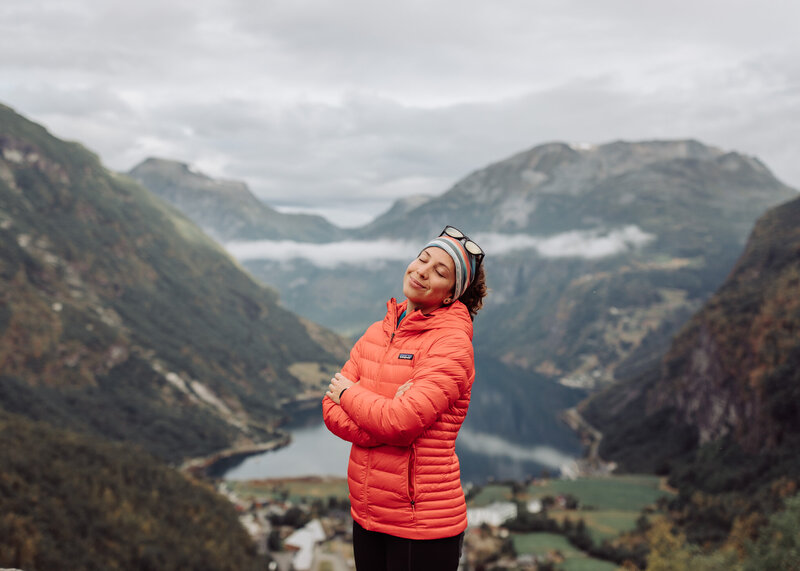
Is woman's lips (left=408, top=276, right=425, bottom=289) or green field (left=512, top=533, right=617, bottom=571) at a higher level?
woman's lips (left=408, top=276, right=425, bottom=289)

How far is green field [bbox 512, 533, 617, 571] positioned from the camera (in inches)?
2874

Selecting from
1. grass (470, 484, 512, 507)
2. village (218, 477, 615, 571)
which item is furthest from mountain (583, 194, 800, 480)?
grass (470, 484, 512, 507)

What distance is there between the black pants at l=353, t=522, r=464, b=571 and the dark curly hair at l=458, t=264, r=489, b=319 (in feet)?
6.25

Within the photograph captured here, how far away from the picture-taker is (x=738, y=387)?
115m

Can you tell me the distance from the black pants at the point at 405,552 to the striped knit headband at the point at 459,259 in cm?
199

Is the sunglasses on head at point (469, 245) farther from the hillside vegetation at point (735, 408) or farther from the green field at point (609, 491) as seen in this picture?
the green field at point (609, 491)

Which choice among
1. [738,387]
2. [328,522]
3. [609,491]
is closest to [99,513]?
[328,522]

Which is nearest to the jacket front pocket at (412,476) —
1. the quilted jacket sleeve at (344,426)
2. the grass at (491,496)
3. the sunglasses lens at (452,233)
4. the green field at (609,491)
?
the quilted jacket sleeve at (344,426)

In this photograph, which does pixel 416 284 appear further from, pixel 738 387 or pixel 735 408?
pixel 735 408

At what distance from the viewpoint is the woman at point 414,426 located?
4.87 meters

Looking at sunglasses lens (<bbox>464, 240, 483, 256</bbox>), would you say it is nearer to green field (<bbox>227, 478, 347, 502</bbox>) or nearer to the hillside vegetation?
the hillside vegetation

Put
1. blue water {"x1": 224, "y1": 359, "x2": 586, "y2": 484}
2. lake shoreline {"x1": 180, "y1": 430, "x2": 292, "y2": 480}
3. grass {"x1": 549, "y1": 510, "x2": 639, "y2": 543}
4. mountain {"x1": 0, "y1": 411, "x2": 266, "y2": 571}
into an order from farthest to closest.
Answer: lake shoreline {"x1": 180, "y1": 430, "x2": 292, "y2": 480} → blue water {"x1": 224, "y1": 359, "x2": 586, "y2": 484} → grass {"x1": 549, "y1": 510, "x2": 639, "y2": 543} → mountain {"x1": 0, "y1": 411, "x2": 266, "y2": 571}

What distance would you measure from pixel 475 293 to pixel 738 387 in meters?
125

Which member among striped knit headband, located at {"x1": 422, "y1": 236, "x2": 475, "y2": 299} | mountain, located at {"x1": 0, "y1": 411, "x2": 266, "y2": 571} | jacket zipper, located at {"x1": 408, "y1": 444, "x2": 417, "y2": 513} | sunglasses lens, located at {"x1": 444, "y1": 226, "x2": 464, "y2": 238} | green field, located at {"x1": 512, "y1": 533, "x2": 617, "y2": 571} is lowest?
green field, located at {"x1": 512, "y1": 533, "x2": 617, "y2": 571}
